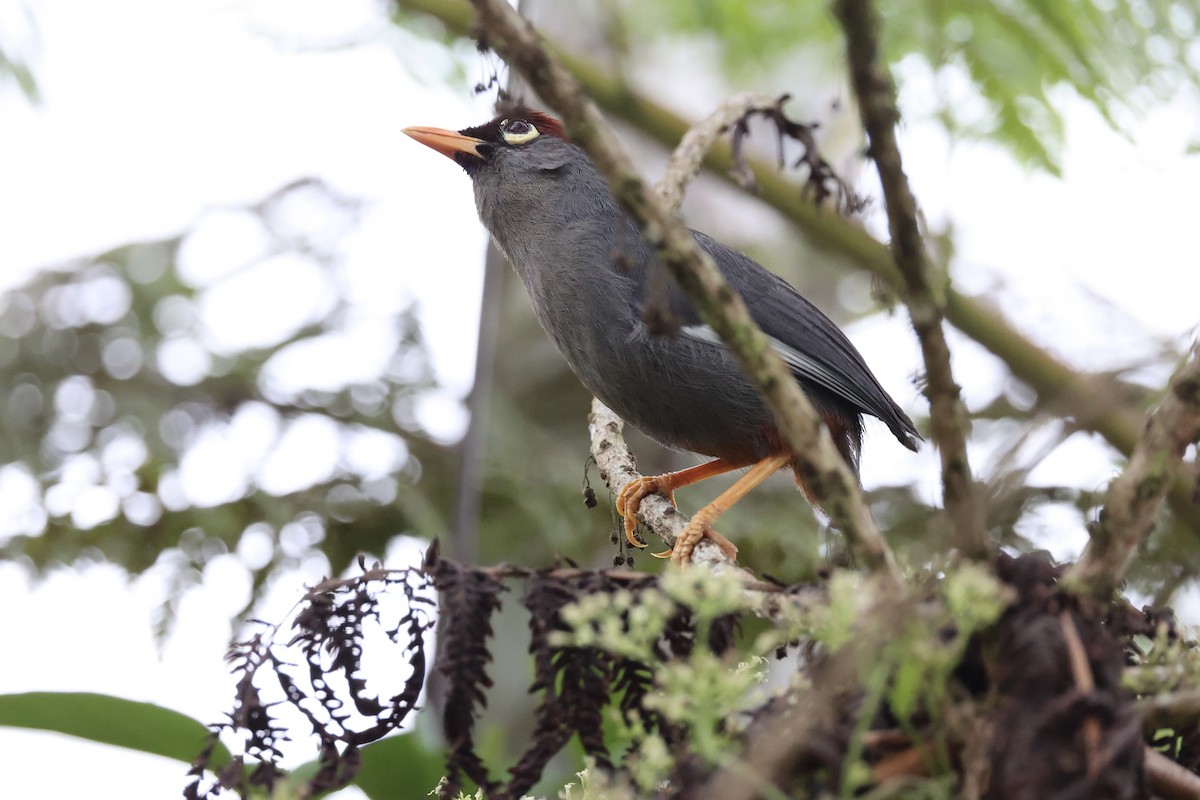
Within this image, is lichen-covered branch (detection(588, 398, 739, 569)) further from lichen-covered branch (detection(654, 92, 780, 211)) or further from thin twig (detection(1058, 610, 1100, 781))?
thin twig (detection(1058, 610, 1100, 781))

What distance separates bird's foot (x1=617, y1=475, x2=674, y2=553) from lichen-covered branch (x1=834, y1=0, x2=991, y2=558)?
2.18 metres

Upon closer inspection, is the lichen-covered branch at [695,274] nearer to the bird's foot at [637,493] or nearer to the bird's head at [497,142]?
the bird's foot at [637,493]

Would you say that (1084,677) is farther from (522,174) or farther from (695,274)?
(522,174)

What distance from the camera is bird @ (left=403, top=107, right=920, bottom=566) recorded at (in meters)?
3.61

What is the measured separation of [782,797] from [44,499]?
462cm

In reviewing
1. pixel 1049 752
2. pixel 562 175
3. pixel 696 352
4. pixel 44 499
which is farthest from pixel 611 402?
pixel 44 499

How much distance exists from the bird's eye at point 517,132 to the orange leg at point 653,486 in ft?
4.43

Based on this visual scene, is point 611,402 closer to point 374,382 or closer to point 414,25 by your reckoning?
point 374,382

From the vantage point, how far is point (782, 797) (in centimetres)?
129

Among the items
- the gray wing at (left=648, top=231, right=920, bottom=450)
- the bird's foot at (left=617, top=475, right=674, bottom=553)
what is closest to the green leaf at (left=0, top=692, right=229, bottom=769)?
the bird's foot at (left=617, top=475, right=674, bottom=553)

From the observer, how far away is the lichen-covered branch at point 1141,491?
57.8 inches

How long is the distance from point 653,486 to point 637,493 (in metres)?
0.07

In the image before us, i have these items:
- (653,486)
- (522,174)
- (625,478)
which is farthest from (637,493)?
(522,174)

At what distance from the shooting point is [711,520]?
11.0ft
